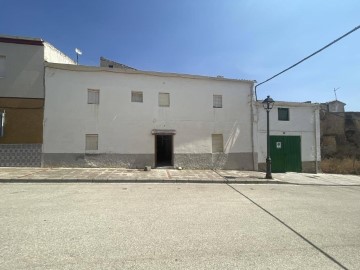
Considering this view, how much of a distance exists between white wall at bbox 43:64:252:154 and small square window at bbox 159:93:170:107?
25cm

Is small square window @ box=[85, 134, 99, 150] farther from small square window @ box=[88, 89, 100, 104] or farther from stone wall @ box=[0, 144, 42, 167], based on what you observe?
stone wall @ box=[0, 144, 42, 167]

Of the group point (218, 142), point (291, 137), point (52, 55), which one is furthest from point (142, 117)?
point (291, 137)

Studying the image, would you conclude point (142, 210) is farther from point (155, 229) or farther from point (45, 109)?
point (45, 109)

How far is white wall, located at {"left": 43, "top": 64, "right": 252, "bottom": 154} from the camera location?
15.1 m

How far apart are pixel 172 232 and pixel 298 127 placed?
15.7 meters

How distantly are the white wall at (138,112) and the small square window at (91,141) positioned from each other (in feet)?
0.79

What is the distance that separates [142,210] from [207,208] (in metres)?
1.66

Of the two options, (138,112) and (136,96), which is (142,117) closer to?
(138,112)

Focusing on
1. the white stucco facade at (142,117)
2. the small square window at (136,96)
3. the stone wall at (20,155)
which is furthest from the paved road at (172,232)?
the small square window at (136,96)

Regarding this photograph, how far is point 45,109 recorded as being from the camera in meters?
14.8

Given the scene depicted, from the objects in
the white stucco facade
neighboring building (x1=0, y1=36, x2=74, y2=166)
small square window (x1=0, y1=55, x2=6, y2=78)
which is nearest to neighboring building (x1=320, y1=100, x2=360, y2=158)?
the white stucco facade

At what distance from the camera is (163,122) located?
16281 millimetres

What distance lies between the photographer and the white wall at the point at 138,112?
1506 centimetres

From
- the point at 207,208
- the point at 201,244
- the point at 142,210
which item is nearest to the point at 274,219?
the point at 207,208
